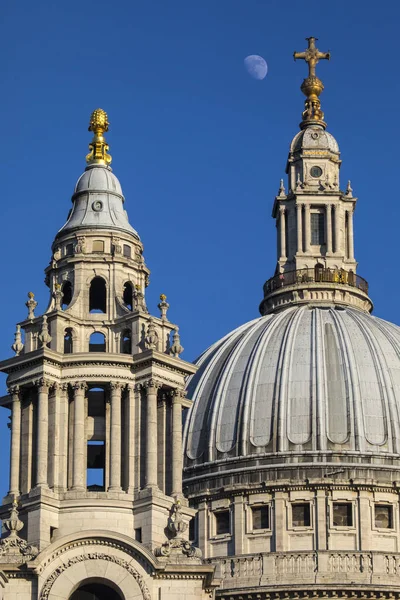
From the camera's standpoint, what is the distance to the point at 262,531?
146m

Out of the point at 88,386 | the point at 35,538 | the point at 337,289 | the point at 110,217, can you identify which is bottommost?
the point at 35,538

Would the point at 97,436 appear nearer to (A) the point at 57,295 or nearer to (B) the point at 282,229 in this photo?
(A) the point at 57,295

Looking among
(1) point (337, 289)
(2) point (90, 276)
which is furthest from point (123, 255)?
(1) point (337, 289)

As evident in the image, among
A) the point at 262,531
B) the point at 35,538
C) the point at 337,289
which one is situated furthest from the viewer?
the point at 337,289

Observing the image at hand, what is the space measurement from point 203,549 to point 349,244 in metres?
28.8

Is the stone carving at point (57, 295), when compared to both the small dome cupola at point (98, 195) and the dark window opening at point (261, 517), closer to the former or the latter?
A: the small dome cupola at point (98, 195)

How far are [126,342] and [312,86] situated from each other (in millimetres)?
60219

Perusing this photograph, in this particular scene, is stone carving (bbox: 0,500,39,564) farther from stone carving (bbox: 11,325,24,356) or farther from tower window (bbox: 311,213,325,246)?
tower window (bbox: 311,213,325,246)

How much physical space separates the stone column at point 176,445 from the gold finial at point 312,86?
60.3 meters

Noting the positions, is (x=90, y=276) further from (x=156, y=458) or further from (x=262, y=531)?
(x=262, y=531)

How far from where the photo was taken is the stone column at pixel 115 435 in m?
112

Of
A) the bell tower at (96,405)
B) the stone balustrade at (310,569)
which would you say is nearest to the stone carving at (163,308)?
the bell tower at (96,405)

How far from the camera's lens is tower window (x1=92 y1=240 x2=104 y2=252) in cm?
11750

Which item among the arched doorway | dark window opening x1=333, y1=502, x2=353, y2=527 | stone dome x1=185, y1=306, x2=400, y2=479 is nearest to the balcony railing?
stone dome x1=185, y1=306, x2=400, y2=479
